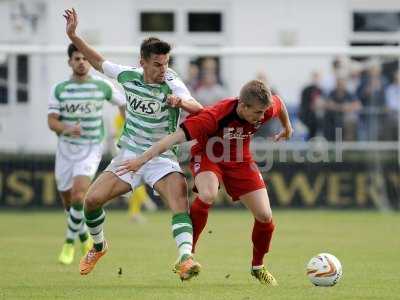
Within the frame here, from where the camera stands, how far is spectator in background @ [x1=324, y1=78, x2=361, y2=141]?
21844 mm

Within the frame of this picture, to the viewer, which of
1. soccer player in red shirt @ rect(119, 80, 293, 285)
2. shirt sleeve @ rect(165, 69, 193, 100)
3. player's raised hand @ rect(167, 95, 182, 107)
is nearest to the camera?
soccer player in red shirt @ rect(119, 80, 293, 285)

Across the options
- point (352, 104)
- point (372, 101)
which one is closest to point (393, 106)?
point (372, 101)

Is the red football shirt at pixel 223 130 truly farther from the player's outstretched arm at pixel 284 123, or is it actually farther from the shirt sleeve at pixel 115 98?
the shirt sleeve at pixel 115 98

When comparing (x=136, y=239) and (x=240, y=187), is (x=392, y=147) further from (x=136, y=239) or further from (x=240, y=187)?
(x=240, y=187)

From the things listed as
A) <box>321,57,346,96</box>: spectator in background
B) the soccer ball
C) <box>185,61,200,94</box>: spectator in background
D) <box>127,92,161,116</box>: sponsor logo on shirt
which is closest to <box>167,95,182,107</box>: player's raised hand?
<box>127,92,161,116</box>: sponsor logo on shirt

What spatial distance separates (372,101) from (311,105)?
1217 millimetres

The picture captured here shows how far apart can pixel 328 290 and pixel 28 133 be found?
12.3 m

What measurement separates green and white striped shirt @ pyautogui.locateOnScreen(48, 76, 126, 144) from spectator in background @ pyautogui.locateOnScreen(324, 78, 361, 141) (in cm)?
887

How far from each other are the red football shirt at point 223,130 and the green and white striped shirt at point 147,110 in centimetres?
37

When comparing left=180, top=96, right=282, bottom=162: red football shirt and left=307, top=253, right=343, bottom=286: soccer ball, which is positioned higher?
left=180, top=96, right=282, bottom=162: red football shirt

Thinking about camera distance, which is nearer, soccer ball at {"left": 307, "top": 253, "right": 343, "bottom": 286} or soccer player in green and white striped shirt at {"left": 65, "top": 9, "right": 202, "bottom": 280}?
soccer ball at {"left": 307, "top": 253, "right": 343, "bottom": 286}

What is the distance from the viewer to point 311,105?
2183cm

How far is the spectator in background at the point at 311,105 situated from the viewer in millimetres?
21734

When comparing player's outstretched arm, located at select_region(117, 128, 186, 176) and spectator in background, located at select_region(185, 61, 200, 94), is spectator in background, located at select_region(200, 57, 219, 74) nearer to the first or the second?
spectator in background, located at select_region(185, 61, 200, 94)
